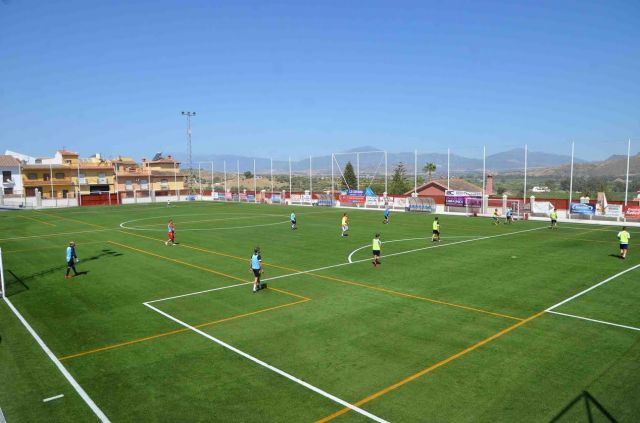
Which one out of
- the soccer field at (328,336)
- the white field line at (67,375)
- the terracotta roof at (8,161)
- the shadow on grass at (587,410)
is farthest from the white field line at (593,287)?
the terracotta roof at (8,161)

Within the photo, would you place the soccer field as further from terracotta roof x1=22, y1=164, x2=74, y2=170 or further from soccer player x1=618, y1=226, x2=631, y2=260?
terracotta roof x1=22, y1=164, x2=74, y2=170

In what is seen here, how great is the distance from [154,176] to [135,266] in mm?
91358

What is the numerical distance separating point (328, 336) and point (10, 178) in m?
104

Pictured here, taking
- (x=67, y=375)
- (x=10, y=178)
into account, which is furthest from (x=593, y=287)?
(x=10, y=178)

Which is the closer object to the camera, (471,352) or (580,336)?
(471,352)

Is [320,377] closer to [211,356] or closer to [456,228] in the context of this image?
[211,356]

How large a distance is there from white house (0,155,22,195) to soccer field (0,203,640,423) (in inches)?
3130

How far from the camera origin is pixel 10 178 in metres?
94.3

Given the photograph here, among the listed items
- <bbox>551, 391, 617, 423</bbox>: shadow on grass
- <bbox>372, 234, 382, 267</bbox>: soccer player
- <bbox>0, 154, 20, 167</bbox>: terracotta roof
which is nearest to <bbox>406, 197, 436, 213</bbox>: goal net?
<bbox>372, 234, 382, 267</bbox>: soccer player

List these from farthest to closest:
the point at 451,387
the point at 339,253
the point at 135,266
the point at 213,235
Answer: the point at 213,235 < the point at 339,253 < the point at 135,266 < the point at 451,387

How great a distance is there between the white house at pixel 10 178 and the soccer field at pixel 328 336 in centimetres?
7949

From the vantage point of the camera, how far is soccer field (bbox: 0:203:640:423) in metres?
9.84

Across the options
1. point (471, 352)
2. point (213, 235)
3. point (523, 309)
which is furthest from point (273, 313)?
point (213, 235)

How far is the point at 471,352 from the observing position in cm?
1241
